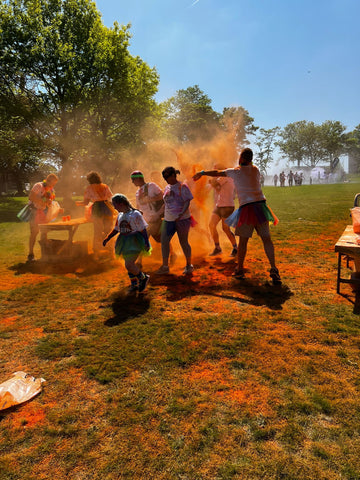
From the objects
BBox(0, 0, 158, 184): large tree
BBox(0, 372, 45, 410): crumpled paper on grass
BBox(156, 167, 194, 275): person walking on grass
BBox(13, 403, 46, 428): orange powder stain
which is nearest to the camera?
BBox(13, 403, 46, 428): orange powder stain

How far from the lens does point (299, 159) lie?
70000 mm

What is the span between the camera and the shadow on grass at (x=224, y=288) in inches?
170

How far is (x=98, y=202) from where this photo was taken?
7230mm

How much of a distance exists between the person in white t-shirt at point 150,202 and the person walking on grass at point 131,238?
49.1 inches

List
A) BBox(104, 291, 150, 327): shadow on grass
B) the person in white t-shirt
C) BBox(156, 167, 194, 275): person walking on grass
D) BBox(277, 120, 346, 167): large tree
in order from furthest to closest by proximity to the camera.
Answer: BBox(277, 120, 346, 167): large tree
the person in white t-shirt
BBox(156, 167, 194, 275): person walking on grass
BBox(104, 291, 150, 327): shadow on grass

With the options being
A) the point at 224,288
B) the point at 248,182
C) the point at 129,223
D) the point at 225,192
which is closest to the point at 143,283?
the point at 129,223

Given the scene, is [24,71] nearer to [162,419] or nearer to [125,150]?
[125,150]

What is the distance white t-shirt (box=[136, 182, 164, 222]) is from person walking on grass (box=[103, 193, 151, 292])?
1.24 m

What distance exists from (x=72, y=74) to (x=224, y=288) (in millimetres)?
17044

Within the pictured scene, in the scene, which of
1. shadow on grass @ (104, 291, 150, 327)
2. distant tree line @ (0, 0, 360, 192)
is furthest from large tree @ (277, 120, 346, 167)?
shadow on grass @ (104, 291, 150, 327)

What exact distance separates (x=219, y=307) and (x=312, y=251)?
3.81 m

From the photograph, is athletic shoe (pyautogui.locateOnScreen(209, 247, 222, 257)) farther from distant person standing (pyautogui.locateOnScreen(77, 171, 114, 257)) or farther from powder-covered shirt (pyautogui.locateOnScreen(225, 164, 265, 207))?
distant person standing (pyautogui.locateOnScreen(77, 171, 114, 257))

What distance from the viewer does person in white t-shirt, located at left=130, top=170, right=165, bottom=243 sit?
6008mm

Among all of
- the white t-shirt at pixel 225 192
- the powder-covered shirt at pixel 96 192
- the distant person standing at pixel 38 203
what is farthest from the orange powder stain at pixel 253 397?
the distant person standing at pixel 38 203
